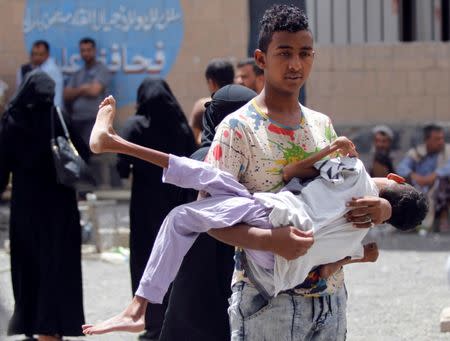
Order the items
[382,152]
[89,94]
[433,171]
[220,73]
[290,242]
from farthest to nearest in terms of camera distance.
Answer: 1. [89,94]
2. [382,152]
3. [433,171]
4. [220,73]
5. [290,242]

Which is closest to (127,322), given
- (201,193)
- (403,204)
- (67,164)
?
(201,193)

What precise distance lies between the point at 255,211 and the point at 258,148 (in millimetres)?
195

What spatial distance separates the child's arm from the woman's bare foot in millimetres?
542

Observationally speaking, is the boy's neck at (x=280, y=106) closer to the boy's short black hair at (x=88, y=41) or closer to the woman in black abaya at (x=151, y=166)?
the woman in black abaya at (x=151, y=166)

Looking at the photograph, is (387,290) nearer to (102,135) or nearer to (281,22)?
(281,22)

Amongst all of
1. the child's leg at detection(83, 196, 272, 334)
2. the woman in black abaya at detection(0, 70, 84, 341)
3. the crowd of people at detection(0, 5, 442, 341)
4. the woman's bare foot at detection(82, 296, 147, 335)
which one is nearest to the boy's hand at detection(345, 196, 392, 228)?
the crowd of people at detection(0, 5, 442, 341)

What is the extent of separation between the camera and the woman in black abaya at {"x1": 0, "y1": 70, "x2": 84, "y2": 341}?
20.6 feet

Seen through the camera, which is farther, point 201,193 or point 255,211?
point 201,193

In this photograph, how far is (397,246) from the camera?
1024 centimetres

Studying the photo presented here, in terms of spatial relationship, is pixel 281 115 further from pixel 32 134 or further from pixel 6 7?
pixel 6 7

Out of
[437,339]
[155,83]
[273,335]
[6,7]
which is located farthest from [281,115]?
[6,7]

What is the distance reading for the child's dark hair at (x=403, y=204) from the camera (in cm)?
332

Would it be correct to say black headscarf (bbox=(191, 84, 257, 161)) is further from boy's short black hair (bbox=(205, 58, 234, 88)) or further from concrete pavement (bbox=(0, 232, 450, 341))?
concrete pavement (bbox=(0, 232, 450, 341))

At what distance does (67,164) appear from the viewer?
20.0 ft
